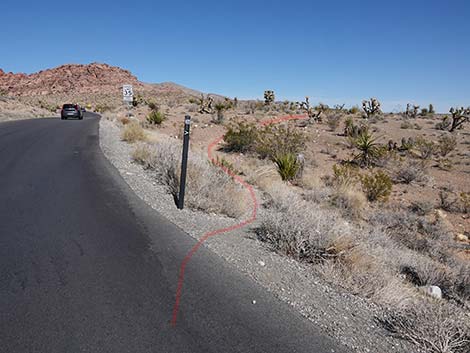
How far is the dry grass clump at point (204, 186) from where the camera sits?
6.13m

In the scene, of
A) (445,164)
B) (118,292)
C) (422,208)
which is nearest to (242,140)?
(422,208)

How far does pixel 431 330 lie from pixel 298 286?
1319 millimetres

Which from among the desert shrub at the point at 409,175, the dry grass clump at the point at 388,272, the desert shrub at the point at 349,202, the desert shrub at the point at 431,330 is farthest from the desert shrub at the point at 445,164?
the desert shrub at the point at 431,330

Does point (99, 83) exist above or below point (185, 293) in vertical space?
above

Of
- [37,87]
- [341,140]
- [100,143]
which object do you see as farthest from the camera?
[37,87]

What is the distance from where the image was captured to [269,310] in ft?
10.2

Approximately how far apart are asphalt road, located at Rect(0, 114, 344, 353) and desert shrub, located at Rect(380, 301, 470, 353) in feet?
2.51

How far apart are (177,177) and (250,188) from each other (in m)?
2.51

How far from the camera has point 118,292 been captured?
3.19 m

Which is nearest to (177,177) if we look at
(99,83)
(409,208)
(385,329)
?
(385,329)

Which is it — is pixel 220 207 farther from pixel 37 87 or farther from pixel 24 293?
pixel 37 87

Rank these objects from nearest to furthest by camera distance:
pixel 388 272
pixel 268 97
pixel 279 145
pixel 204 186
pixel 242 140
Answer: pixel 388 272 → pixel 204 186 → pixel 279 145 → pixel 242 140 → pixel 268 97

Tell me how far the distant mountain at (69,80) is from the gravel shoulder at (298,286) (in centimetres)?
11891

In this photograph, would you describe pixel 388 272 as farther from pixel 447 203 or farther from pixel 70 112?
pixel 70 112
